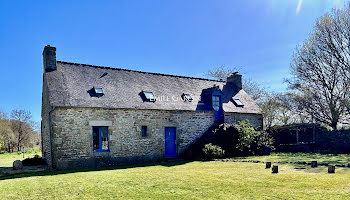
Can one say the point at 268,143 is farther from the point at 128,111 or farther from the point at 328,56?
the point at 128,111

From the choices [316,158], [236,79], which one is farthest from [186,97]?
[316,158]

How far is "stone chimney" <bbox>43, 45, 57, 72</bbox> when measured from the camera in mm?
13648

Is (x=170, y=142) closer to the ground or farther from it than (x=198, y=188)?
farther from it

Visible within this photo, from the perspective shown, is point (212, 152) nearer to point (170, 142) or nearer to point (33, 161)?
point (170, 142)

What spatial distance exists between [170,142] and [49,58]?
25.4 feet

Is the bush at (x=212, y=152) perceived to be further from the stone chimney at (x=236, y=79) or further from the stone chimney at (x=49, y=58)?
the stone chimney at (x=49, y=58)

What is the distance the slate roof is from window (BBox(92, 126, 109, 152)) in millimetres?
1113

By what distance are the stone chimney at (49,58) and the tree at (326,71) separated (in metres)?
17.2

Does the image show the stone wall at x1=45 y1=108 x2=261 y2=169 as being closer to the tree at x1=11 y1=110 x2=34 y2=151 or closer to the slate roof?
the slate roof

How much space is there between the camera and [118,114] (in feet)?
43.7

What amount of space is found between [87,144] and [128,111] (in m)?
2.53

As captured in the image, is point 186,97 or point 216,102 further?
point 216,102

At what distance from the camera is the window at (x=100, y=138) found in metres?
12.7

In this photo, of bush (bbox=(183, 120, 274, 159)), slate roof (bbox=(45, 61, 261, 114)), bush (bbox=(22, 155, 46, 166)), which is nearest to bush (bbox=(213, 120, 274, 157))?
bush (bbox=(183, 120, 274, 159))
